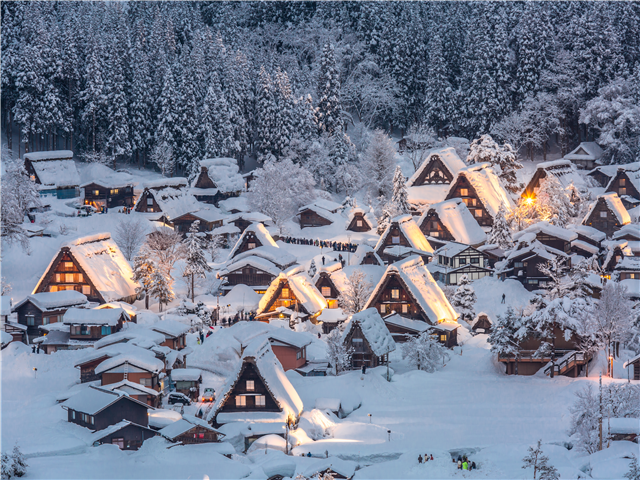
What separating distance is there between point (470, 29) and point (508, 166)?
17.0 meters

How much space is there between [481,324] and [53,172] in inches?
1591

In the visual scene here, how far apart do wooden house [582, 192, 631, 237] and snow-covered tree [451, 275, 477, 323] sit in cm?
1721

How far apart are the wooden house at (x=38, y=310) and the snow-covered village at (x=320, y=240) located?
9.2 inches

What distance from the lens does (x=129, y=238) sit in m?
63.6

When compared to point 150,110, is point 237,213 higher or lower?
lower

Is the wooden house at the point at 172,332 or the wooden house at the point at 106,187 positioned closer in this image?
the wooden house at the point at 172,332

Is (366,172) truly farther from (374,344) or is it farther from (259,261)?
(374,344)

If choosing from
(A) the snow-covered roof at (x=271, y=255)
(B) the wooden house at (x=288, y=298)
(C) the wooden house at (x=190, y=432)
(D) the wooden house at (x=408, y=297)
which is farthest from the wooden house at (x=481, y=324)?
(C) the wooden house at (x=190, y=432)

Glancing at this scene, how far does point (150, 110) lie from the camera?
261 ft

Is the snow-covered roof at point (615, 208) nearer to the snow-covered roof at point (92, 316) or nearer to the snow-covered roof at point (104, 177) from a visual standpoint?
the snow-covered roof at point (92, 316)

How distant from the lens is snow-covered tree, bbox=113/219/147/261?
6338cm

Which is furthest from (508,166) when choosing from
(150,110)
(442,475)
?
(442,475)

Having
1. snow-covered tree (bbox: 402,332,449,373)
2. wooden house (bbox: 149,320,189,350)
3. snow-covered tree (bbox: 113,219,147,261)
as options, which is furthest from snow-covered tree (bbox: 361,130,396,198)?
wooden house (bbox: 149,320,189,350)

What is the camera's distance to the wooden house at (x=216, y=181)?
73812 mm
